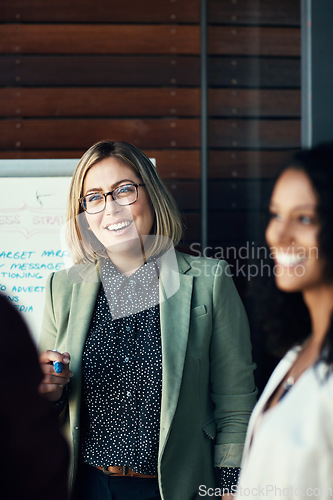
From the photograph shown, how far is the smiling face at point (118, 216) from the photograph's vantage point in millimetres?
1783

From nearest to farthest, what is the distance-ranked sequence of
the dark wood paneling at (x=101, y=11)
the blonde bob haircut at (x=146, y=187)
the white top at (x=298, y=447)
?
the white top at (x=298, y=447), the blonde bob haircut at (x=146, y=187), the dark wood paneling at (x=101, y=11)

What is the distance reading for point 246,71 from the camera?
3025 mm

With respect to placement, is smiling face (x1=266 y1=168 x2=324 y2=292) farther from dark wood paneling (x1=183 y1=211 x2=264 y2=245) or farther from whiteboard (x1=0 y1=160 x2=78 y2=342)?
dark wood paneling (x1=183 y1=211 x2=264 y2=245)

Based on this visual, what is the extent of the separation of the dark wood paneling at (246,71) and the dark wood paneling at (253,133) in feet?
0.68

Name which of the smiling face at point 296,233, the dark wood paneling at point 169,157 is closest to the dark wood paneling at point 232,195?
the dark wood paneling at point 169,157

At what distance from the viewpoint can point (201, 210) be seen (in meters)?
3.03

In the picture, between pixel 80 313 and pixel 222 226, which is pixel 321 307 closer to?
pixel 80 313

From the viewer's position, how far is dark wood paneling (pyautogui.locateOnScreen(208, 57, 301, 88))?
3006 millimetres

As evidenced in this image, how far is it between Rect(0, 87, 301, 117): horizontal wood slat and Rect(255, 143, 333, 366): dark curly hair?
6.99 feet

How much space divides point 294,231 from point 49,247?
183cm

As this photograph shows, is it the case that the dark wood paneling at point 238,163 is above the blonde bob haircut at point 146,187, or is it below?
above

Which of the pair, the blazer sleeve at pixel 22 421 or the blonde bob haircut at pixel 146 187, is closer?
the blazer sleeve at pixel 22 421

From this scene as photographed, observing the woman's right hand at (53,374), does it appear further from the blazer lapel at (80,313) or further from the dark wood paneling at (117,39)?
the dark wood paneling at (117,39)

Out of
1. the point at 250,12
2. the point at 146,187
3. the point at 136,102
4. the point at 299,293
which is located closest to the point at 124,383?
the point at 146,187
